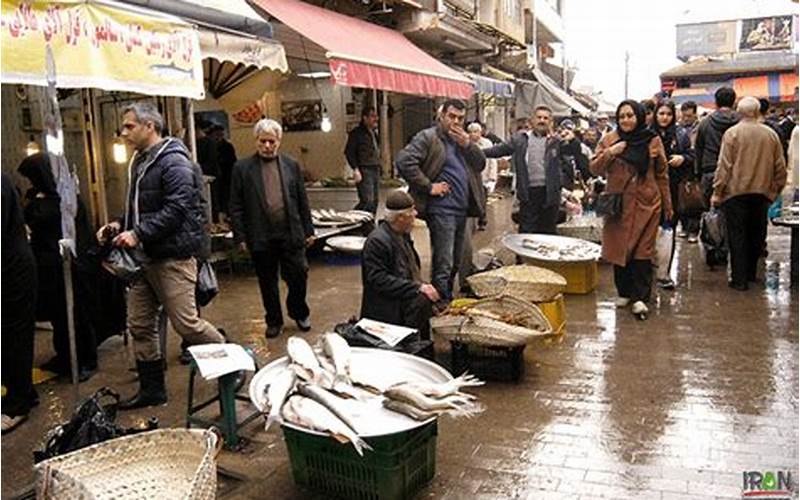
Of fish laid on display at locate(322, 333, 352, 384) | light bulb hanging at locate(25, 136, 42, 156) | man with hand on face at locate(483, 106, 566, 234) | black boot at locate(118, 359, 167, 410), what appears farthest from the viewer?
light bulb hanging at locate(25, 136, 42, 156)

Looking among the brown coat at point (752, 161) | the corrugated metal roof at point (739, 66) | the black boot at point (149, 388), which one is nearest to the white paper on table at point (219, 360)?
the black boot at point (149, 388)

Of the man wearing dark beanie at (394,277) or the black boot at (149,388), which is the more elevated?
the man wearing dark beanie at (394,277)

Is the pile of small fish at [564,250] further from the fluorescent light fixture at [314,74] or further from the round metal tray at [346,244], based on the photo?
the fluorescent light fixture at [314,74]

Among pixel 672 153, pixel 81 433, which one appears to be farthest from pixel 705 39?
pixel 81 433

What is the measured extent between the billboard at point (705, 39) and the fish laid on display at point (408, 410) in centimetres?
4833

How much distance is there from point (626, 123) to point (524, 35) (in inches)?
780

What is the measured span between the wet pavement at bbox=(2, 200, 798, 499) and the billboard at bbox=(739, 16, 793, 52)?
42.3m

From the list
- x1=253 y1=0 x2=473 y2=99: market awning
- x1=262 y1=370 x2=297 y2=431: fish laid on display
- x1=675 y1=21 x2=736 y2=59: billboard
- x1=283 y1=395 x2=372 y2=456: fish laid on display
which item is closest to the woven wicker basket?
x1=262 y1=370 x2=297 y2=431: fish laid on display

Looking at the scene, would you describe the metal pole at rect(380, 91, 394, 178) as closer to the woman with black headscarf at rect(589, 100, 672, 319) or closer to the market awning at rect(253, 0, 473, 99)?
the market awning at rect(253, 0, 473, 99)

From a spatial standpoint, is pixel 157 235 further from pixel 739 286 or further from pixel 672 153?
pixel 739 286

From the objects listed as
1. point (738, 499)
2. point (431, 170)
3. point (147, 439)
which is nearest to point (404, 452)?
point (147, 439)

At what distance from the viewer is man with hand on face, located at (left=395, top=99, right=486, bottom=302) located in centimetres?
698

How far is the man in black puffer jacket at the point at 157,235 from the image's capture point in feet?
15.8

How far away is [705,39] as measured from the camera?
48312 millimetres
